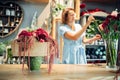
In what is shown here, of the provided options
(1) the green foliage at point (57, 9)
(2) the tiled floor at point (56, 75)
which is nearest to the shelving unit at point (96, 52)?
(1) the green foliage at point (57, 9)

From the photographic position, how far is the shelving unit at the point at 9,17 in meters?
4.77

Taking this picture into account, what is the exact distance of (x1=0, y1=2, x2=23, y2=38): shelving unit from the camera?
188 inches

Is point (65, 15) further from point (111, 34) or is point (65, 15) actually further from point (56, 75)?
point (56, 75)

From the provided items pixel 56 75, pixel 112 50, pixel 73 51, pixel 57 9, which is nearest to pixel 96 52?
pixel 57 9

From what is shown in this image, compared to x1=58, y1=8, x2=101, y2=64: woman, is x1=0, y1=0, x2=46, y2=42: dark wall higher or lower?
higher

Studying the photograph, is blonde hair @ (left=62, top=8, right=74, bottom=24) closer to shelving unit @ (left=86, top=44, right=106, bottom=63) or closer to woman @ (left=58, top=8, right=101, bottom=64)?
woman @ (left=58, top=8, right=101, bottom=64)

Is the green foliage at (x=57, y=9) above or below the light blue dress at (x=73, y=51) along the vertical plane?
above

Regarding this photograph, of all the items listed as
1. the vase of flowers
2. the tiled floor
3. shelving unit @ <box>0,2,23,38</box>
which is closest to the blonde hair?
the vase of flowers

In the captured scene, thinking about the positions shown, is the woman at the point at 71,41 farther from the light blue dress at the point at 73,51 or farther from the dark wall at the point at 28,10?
the dark wall at the point at 28,10

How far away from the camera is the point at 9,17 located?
15.7ft

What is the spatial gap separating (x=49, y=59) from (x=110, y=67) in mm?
466

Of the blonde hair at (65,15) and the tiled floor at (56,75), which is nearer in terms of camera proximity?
the tiled floor at (56,75)

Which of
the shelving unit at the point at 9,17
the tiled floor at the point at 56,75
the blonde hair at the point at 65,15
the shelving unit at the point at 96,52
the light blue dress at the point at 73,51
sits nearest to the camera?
the tiled floor at the point at 56,75

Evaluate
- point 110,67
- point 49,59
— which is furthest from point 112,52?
point 49,59
